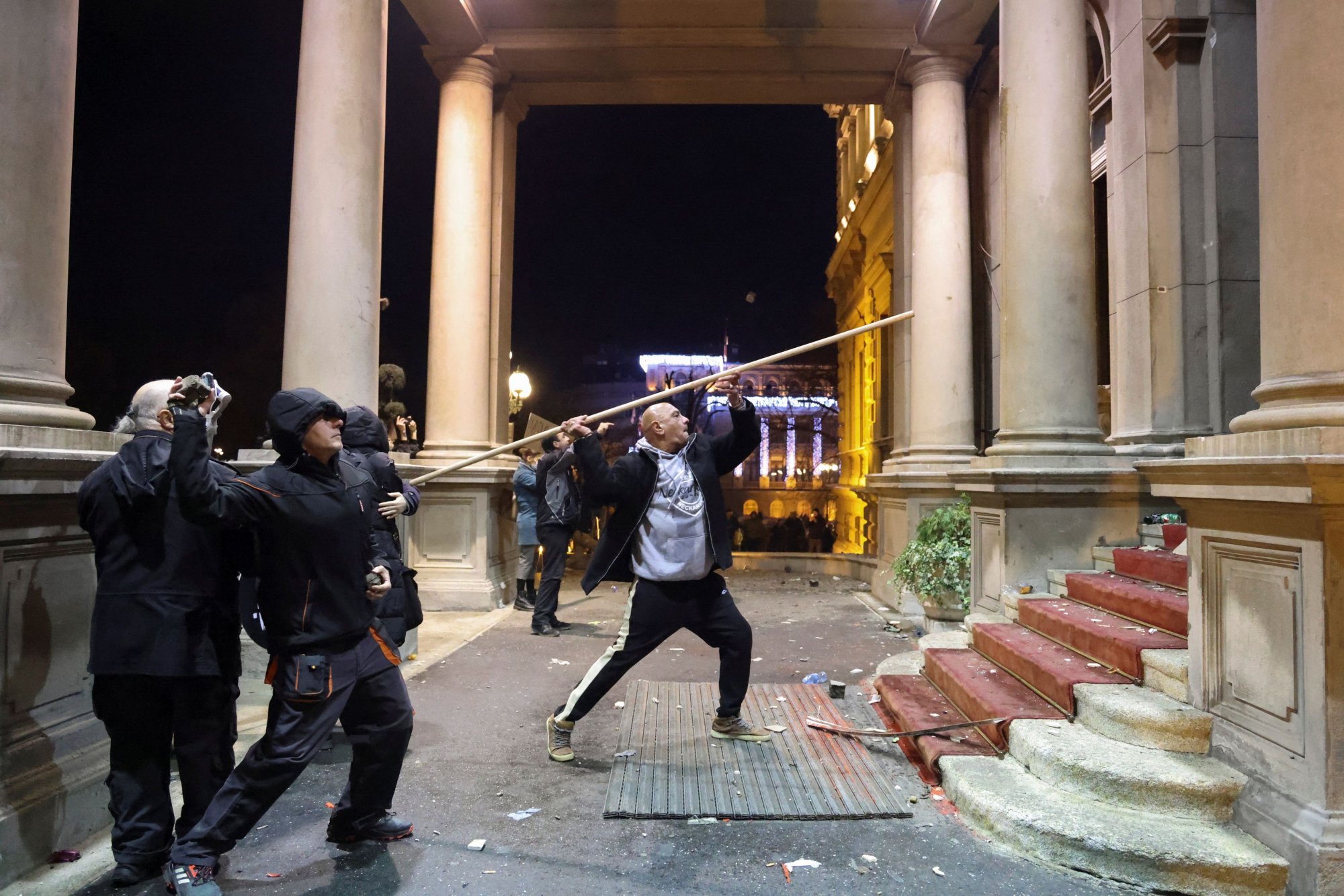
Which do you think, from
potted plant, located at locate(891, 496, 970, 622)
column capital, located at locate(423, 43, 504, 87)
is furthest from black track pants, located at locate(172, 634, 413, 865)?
column capital, located at locate(423, 43, 504, 87)

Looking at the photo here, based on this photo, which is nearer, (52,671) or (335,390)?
(52,671)

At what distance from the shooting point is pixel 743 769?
179 inches

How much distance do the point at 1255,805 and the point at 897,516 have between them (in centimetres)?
751

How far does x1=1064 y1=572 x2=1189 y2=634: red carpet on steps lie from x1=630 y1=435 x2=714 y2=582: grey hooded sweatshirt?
98.7 inches

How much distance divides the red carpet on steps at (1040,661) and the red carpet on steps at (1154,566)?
76 centimetres

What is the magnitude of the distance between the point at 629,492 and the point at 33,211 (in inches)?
123

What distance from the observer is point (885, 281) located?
19.4 meters

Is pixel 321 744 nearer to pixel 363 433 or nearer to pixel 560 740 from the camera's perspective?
pixel 560 740

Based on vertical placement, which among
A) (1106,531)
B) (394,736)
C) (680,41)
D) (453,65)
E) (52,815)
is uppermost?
(680,41)

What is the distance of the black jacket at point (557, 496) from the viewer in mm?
9203

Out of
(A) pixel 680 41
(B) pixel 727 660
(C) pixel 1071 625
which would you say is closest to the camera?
(B) pixel 727 660

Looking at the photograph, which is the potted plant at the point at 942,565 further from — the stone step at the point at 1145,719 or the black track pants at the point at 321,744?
the black track pants at the point at 321,744

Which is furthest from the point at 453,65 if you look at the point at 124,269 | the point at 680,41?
the point at 124,269

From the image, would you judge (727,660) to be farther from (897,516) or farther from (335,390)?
(897,516)
